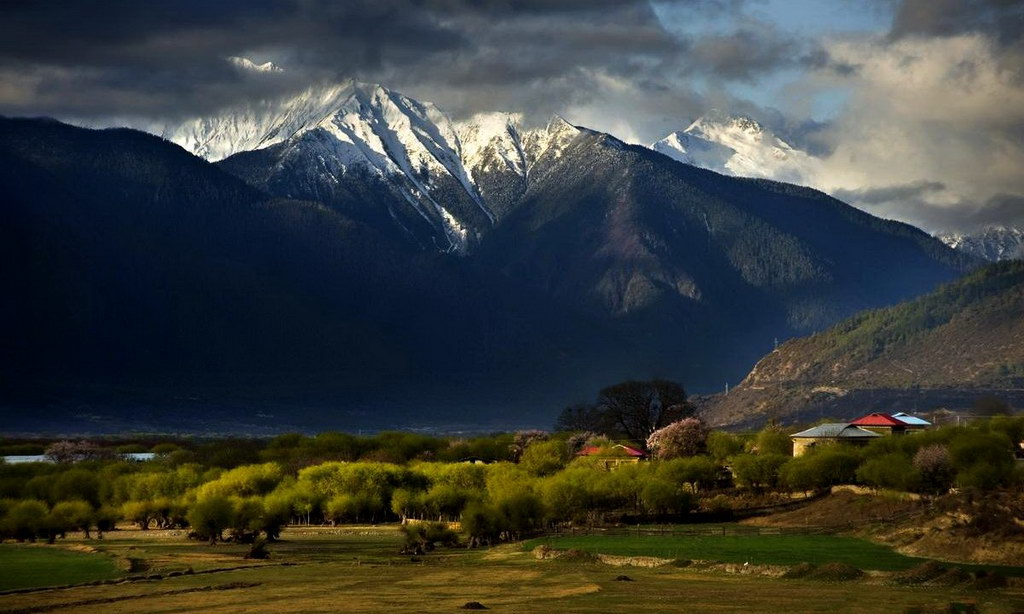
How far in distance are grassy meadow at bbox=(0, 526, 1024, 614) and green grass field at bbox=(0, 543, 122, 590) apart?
181mm

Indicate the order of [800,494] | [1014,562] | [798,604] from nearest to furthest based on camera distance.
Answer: [798,604]
[1014,562]
[800,494]

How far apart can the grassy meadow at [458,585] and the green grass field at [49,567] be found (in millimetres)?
181

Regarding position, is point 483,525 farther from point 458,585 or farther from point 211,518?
point 458,585

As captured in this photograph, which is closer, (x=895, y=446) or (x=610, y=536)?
(x=610, y=536)

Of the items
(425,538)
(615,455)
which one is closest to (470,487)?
(615,455)

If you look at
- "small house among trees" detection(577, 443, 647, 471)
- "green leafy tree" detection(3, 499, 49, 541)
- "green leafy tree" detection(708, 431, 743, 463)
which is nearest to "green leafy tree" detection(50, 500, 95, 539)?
"green leafy tree" detection(3, 499, 49, 541)

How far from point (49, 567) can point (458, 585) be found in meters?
27.5

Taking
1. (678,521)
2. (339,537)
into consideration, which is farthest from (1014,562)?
(339,537)

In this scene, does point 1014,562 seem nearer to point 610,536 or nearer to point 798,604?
point 798,604

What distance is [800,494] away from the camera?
159 metres

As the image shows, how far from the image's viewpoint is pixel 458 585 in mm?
103188

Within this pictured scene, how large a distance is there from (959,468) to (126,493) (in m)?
75.3

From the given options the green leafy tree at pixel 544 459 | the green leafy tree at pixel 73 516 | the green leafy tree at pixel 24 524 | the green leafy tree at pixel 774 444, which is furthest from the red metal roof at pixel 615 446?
the green leafy tree at pixel 24 524

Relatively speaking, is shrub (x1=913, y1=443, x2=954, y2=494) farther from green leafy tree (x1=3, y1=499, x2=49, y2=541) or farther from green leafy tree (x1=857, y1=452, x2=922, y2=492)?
green leafy tree (x1=3, y1=499, x2=49, y2=541)
